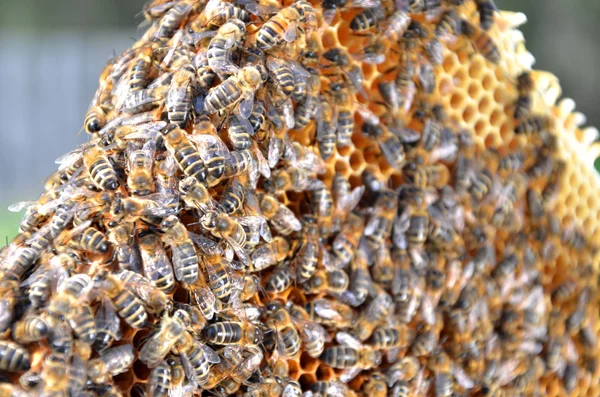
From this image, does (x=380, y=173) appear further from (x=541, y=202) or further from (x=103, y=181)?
(x=103, y=181)

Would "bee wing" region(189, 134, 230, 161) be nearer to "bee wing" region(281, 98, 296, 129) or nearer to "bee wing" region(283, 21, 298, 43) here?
"bee wing" region(281, 98, 296, 129)

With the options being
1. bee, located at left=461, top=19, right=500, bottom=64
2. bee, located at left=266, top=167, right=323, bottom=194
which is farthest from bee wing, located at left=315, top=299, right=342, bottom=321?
bee, located at left=461, top=19, right=500, bottom=64

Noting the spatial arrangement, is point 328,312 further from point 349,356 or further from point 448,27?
point 448,27

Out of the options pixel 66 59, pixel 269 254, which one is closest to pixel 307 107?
pixel 269 254

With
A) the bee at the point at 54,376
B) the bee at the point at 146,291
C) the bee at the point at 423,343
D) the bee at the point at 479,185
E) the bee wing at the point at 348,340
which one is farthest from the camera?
the bee at the point at 479,185

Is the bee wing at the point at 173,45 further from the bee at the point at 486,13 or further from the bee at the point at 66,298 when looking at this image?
the bee at the point at 486,13

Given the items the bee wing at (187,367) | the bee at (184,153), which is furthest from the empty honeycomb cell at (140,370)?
the bee at (184,153)
